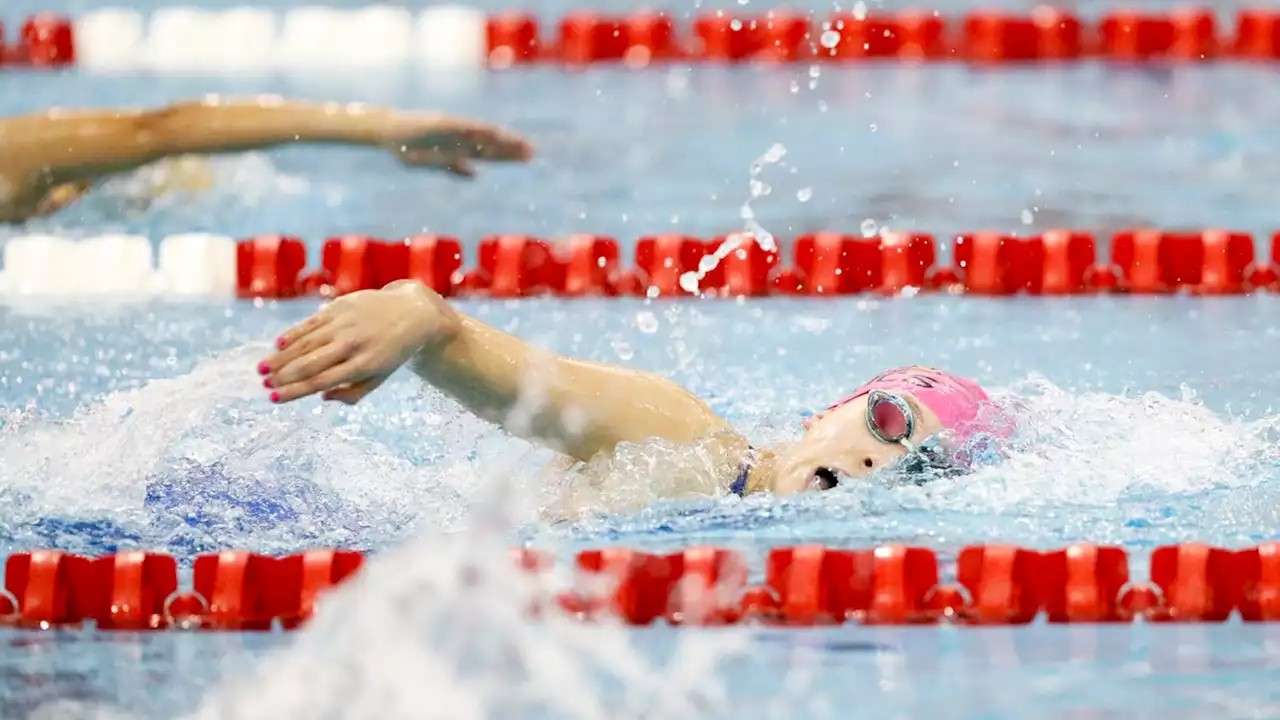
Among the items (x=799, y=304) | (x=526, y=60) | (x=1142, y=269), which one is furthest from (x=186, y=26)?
(x=1142, y=269)

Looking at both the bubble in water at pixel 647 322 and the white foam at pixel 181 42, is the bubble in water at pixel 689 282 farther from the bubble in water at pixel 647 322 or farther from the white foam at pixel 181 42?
the white foam at pixel 181 42

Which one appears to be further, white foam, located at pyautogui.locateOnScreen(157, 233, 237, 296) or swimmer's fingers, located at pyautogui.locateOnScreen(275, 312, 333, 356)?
white foam, located at pyautogui.locateOnScreen(157, 233, 237, 296)

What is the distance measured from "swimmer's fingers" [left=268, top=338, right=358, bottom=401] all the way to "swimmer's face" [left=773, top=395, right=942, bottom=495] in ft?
2.66

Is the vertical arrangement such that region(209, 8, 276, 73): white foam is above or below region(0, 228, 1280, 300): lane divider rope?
above

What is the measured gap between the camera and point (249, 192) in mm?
5418

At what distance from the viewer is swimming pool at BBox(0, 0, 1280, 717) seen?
253 centimetres

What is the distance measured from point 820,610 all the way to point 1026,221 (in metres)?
2.41

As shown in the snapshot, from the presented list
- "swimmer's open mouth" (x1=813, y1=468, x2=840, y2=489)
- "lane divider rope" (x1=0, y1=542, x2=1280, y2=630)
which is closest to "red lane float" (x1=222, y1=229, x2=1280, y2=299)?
"swimmer's open mouth" (x1=813, y1=468, x2=840, y2=489)

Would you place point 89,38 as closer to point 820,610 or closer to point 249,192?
point 249,192

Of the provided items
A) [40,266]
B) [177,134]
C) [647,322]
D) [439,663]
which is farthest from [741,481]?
[40,266]

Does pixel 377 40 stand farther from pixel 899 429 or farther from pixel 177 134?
pixel 899 429

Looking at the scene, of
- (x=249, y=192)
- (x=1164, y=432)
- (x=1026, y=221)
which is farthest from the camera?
(x=249, y=192)

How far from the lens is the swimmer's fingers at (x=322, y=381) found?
2.48m

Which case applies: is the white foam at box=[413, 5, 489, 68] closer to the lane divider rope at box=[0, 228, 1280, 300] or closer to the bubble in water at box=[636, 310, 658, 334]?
the lane divider rope at box=[0, 228, 1280, 300]
